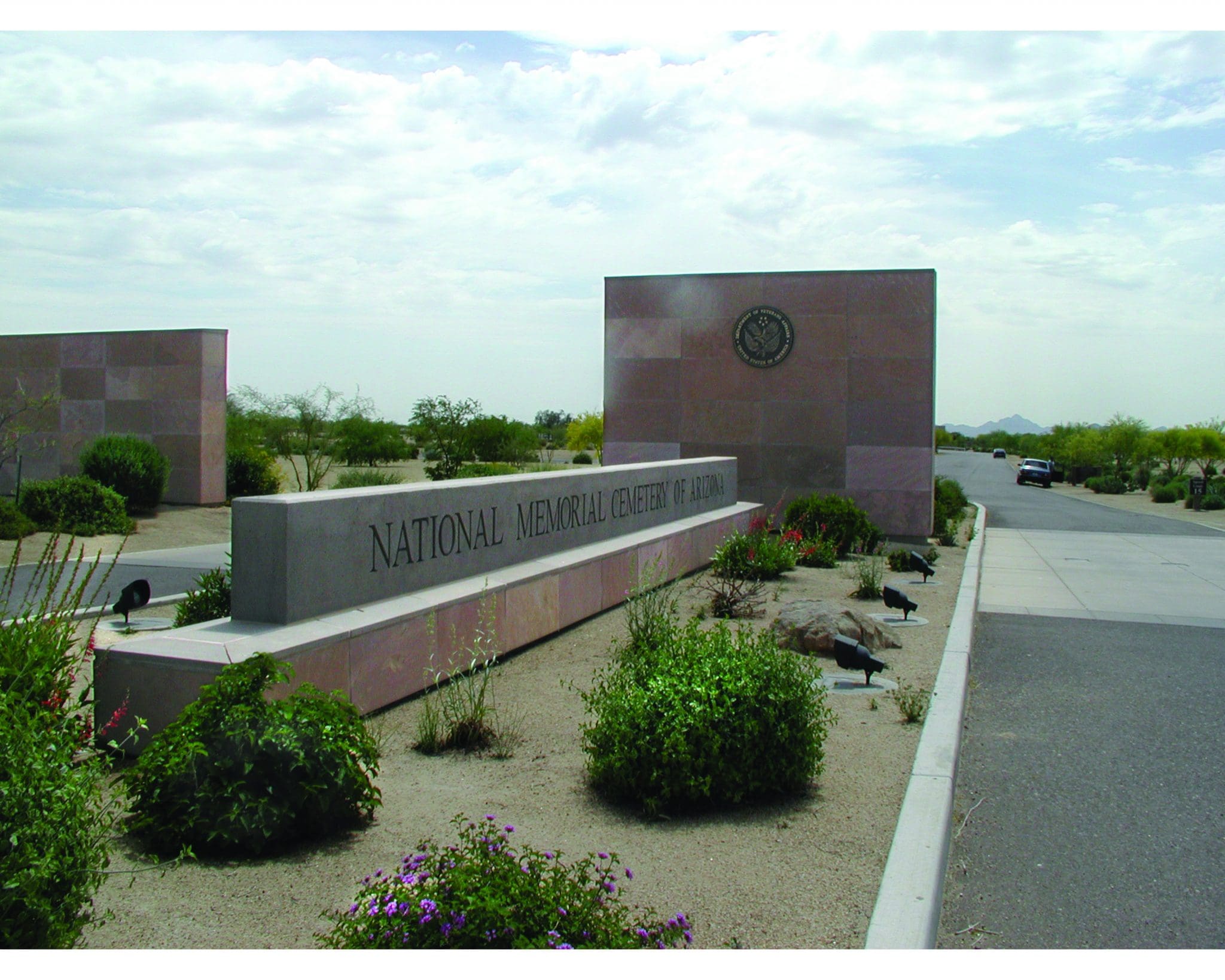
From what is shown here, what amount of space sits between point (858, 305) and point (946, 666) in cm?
1094

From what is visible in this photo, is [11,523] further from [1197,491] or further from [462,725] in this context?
[1197,491]

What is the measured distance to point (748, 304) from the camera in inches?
724

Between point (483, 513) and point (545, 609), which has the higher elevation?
point (483, 513)

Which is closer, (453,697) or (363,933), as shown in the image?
(363,933)

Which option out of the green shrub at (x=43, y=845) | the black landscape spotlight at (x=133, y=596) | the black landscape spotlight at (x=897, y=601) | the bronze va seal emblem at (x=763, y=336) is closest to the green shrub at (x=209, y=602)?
the black landscape spotlight at (x=133, y=596)

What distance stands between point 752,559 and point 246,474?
14351mm

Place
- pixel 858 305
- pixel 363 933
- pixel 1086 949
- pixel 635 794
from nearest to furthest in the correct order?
pixel 363 933 < pixel 1086 949 < pixel 635 794 < pixel 858 305

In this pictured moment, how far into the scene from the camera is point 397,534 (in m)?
7.05

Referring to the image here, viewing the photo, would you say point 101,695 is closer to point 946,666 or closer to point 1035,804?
point 1035,804

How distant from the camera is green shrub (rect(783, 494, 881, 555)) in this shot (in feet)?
49.9

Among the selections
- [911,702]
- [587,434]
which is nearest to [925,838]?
[911,702]

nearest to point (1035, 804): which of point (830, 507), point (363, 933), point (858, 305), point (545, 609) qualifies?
point (363, 933)

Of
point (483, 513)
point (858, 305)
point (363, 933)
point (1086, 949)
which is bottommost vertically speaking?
point (1086, 949)

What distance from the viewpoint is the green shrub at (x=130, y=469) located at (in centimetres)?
1906
